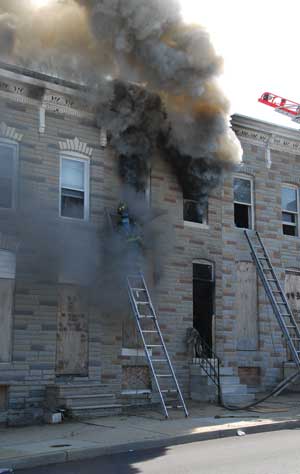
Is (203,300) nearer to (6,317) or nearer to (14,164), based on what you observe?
(6,317)

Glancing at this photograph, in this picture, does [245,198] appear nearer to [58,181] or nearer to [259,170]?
[259,170]

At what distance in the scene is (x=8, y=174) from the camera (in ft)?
46.5

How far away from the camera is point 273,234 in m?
18.3

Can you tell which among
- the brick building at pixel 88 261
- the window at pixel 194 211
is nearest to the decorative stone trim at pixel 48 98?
the brick building at pixel 88 261

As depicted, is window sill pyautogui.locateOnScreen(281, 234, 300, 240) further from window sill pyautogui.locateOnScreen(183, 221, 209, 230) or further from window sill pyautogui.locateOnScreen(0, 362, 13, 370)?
window sill pyautogui.locateOnScreen(0, 362, 13, 370)

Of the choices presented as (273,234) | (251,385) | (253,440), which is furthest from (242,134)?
(253,440)

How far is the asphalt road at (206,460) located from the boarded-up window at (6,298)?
4.37 meters

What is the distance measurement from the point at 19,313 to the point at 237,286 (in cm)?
624

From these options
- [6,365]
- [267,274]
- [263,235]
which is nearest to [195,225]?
[263,235]

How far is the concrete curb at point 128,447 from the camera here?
9148 mm

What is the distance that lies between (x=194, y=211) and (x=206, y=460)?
8695 millimetres

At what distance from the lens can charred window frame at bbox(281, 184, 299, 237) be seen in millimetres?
18844

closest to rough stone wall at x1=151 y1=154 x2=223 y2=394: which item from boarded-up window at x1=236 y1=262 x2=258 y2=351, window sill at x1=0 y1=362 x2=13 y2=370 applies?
boarded-up window at x1=236 y1=262 x2=258 y2=351

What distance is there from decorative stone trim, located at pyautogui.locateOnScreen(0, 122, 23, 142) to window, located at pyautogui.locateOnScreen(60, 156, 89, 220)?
3.94ft
